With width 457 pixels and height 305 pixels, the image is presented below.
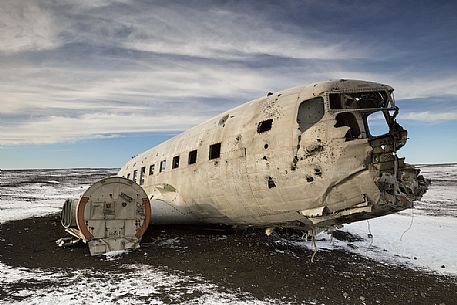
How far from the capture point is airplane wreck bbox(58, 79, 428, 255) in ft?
29.0

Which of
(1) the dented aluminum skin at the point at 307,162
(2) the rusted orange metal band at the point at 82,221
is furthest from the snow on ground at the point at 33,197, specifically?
(1) the dented aluminum skin at the point at 307,162

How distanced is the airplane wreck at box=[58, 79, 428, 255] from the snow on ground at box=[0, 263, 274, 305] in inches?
82.9

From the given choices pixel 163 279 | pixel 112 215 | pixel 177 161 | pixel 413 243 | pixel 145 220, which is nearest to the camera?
pixel 163 279

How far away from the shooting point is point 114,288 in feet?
29.6

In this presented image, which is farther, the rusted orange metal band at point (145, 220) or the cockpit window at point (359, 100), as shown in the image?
the rusted orange metal band at point (145, 220)

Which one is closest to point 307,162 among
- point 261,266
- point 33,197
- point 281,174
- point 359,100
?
point 281,174

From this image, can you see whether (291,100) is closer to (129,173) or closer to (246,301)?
(246,301)

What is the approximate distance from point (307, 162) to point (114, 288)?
19.0ft

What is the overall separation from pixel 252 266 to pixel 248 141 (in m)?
3.80

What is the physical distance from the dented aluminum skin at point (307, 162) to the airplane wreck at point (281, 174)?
25mm

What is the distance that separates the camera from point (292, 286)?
9492 millimetres

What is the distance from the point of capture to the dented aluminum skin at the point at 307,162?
8.77m

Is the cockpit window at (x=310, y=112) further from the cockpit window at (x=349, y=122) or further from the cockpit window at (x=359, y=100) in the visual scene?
the cockpit window at (x=349, y=122)

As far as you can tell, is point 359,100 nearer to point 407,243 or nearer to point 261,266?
point 261,266
